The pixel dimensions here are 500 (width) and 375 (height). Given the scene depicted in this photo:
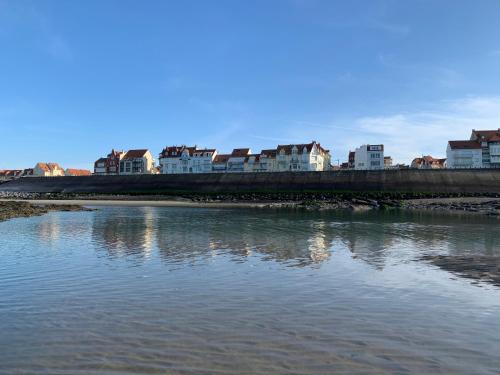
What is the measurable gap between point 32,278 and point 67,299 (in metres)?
3.53

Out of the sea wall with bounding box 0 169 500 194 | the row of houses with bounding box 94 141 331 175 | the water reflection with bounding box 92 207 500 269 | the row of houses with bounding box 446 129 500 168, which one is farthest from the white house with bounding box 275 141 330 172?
the water reflection with bounding box 92 207 500 269

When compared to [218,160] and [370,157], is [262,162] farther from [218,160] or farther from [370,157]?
[370,157]

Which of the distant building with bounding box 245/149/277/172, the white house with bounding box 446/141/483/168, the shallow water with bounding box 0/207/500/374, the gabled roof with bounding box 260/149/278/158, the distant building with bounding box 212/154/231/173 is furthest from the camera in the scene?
the distant building with bounding box 212/154/231/173

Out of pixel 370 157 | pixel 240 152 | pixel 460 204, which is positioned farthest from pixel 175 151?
pixel 460 204

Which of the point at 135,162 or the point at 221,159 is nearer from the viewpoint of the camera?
the point at 221,159

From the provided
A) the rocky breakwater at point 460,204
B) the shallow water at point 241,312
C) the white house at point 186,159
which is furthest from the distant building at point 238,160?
the shallow water at point 241,312

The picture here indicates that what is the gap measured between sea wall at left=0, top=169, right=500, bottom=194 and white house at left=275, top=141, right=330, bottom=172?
37506mm

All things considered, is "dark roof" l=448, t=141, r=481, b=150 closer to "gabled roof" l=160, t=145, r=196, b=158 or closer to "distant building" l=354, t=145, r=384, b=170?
"distant building" l=354, t=145, r=384, b=170

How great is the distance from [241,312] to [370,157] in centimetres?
13676

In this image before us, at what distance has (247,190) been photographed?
315 feet

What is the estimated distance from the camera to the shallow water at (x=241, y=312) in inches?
295

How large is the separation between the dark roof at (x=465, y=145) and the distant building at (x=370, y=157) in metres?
20.8

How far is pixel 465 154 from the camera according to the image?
126875mm

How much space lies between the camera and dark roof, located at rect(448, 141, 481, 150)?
12625cm
